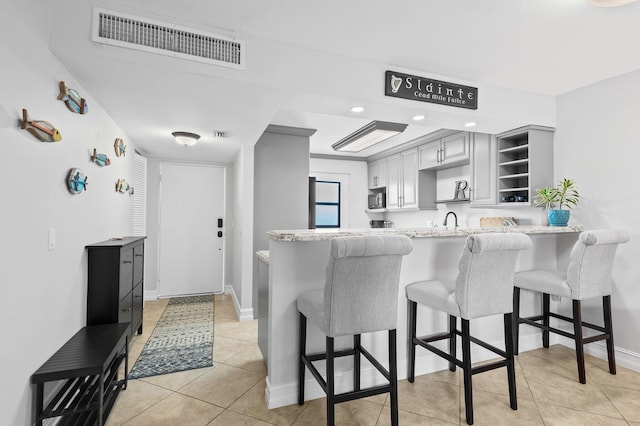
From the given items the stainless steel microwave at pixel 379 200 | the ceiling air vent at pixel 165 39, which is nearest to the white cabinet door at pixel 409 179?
the stainless steel microwave at pixel 379 200

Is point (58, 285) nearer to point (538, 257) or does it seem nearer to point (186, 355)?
point (186, 355)

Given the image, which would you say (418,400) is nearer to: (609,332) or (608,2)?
(609,332)

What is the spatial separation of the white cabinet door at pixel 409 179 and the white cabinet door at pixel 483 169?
1157mm

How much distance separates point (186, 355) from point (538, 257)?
3370mm

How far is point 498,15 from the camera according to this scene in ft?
6.32

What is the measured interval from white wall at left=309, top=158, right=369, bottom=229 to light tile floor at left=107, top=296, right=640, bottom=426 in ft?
12.8

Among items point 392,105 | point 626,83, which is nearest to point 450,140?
point 626,83

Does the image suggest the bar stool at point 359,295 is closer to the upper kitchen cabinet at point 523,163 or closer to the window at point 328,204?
the upper kitchen cabinet at point 523,163

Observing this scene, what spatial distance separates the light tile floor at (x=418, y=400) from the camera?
1.97 meters


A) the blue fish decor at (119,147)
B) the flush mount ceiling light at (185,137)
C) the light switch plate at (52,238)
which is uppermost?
the flush mount ceiling light at (185,137)

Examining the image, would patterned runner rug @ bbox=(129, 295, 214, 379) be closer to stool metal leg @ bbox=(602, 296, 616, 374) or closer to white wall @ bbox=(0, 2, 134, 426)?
white wall @ bbox=(0, 2, 134, 426)

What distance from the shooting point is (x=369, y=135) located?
4.08m

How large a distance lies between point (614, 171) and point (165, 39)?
12.0 ft

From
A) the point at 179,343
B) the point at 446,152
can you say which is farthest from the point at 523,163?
the point at 179,343
